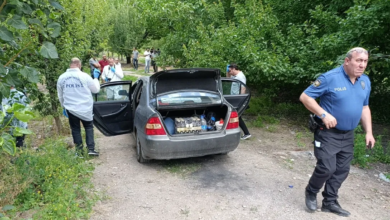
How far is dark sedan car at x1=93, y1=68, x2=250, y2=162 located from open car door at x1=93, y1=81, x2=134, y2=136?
21 millimetres

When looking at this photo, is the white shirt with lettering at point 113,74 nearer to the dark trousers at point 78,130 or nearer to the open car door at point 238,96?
the open car door at point 238,96

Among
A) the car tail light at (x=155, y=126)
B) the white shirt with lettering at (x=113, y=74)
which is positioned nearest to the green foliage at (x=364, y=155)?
the car tail light at (x=155, y=126)

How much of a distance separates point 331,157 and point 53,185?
3558 millimetres

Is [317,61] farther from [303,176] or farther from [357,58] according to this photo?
[357,58]

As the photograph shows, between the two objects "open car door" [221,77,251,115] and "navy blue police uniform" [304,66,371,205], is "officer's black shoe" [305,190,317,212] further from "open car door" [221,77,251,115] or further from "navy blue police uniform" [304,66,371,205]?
"open car door" [221,77,251,115]

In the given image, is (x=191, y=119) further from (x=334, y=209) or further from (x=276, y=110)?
(x=276, y=110)

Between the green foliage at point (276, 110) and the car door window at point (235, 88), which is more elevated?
the car door window at point (235, 88)

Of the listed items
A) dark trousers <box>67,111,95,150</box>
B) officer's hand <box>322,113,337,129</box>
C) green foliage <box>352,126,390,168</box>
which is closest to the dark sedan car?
dark trousers <box>67,111,95,150</box>

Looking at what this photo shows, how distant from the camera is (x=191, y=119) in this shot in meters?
5.54

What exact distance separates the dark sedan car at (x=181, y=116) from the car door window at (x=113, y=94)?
281 mm

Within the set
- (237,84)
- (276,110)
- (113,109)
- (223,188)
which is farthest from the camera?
(276,110)

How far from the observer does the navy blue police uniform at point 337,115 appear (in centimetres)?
348

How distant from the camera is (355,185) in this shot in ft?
15.8

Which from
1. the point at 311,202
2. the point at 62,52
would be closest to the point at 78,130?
the point at 62,52
